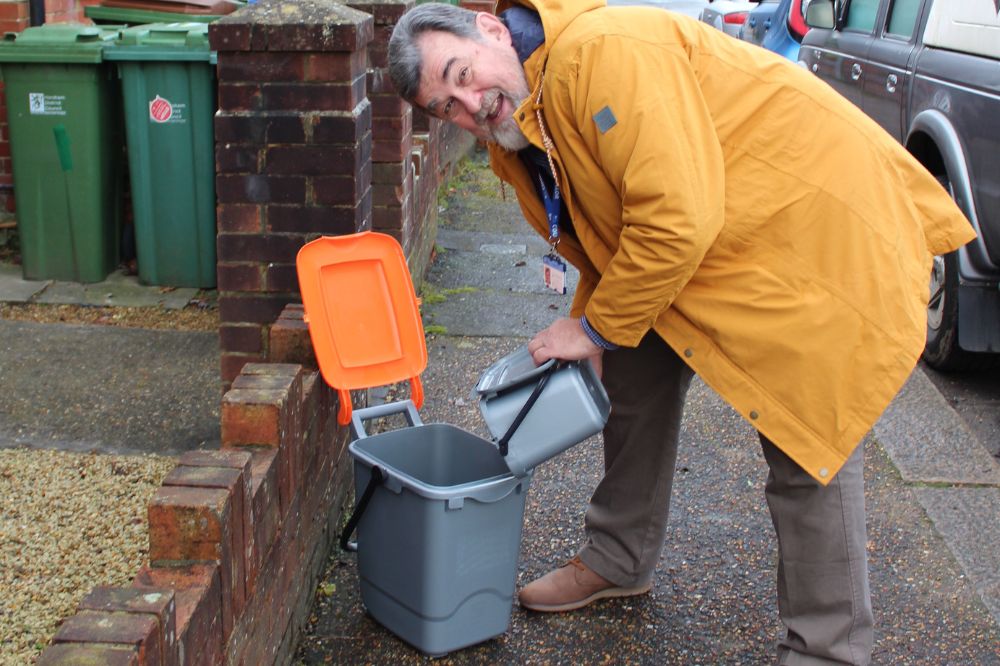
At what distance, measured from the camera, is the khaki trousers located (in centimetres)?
266

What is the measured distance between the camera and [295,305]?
342 centimetres

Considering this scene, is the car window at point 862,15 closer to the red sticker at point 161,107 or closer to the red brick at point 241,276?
the red sticker at point 161,107

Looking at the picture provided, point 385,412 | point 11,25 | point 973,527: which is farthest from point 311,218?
point 11,25

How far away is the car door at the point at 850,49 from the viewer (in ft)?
20.9

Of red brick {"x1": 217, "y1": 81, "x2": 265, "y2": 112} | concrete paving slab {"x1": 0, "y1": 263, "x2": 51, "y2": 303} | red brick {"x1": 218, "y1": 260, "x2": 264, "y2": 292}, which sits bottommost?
concrete paving slab {"x1": 0, "y1": 263, "x2": 51, "y2": 303}

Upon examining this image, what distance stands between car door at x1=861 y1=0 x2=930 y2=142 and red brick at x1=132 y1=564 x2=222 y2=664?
447cm

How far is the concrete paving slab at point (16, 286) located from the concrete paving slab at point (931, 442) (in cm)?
374

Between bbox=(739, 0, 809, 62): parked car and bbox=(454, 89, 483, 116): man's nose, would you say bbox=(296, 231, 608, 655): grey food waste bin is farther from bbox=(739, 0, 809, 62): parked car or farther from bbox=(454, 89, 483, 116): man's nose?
bbox=(739, 0, 809, 62): parked car

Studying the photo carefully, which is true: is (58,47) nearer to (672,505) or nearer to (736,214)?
(672,505)

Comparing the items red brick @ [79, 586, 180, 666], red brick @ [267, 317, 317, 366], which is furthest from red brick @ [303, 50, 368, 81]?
red brick @ [79, 586, 180, 666]

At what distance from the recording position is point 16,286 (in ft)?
17.9

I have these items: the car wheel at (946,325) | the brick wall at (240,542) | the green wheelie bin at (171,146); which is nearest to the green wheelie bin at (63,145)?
the green wheelie bin at (171,146)

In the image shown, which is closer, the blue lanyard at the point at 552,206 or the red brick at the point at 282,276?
the blue lanyard at the point at 552,206

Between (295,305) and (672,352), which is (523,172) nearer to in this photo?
(672,352)
